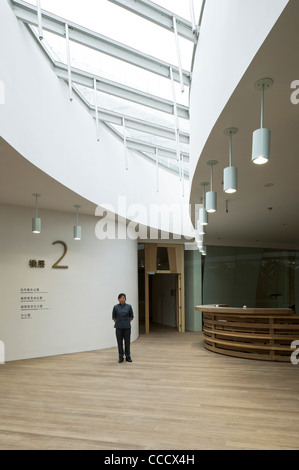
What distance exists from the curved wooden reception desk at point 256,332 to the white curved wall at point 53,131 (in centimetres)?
418

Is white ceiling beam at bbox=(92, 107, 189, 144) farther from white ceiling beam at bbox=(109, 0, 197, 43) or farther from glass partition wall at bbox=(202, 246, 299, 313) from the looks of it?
glass partition wall at bbox=(202, 246, 299, 313)

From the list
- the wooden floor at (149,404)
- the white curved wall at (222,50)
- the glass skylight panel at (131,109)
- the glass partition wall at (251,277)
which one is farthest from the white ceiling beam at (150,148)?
the wooden floor at (149,404)

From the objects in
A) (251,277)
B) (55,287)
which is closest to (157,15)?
(55,287)

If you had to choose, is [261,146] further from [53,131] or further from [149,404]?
[53,131]

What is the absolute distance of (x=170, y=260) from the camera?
13.1m

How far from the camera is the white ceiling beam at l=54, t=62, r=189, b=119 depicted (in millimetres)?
7023

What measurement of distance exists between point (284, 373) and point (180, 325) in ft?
22.2

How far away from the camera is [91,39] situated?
6074 mm

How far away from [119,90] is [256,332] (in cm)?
605

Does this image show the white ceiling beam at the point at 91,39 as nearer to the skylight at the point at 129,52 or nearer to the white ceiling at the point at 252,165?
the skylight at the point at 129,52

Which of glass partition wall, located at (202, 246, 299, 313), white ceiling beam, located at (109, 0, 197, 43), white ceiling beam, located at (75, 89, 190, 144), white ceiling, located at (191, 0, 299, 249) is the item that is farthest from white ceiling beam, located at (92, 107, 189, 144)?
glass partition wall, located at (202, 246, 299, 313)

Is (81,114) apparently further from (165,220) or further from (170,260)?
(170,260)

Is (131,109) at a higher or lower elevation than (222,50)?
higher
